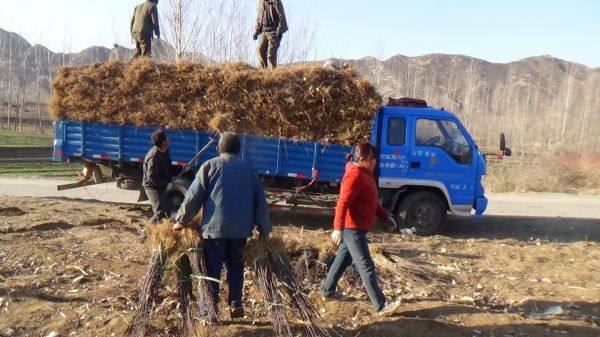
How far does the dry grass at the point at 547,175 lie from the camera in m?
17.2

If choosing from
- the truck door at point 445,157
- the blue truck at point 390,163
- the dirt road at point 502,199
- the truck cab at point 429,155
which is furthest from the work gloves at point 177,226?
the dirt road at point 502,199

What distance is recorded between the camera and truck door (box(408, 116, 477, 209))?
882 cm

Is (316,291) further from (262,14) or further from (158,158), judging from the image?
(262,14)

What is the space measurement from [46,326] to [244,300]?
177 cm

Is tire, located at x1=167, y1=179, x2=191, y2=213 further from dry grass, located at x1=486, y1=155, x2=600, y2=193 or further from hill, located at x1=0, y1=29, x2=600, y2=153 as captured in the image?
dry grass, located at x1=486, y1=155, x2=600, y2=193

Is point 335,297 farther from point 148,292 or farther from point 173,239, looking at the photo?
point 148,292

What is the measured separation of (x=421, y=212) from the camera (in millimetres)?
8984

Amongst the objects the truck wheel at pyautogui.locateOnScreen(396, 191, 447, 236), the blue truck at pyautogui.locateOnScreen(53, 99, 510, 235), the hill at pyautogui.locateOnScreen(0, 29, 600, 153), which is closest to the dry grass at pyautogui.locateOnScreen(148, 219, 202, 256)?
the blue truck at pyautogui.locateOnScreen(53, 99, 510, 235)

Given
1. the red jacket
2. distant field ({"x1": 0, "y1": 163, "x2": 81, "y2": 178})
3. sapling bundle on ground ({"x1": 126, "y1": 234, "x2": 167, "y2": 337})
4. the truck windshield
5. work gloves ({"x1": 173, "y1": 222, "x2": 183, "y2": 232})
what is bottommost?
distant field ({"x1": 0, "y1": 163, "x2": 81, "y2": 178})

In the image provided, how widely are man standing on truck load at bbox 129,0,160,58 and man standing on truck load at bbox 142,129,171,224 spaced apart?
4398 mm

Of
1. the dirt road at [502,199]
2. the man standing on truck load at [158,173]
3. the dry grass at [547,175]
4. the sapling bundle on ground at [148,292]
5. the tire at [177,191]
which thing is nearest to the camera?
the sapling bundle on ground at [148,292]

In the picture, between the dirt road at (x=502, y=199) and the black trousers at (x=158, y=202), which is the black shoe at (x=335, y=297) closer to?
the black trousers at (x=158, y=202)

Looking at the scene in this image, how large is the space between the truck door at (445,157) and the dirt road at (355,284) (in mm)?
943

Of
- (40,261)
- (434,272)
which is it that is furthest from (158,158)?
(434,272)
